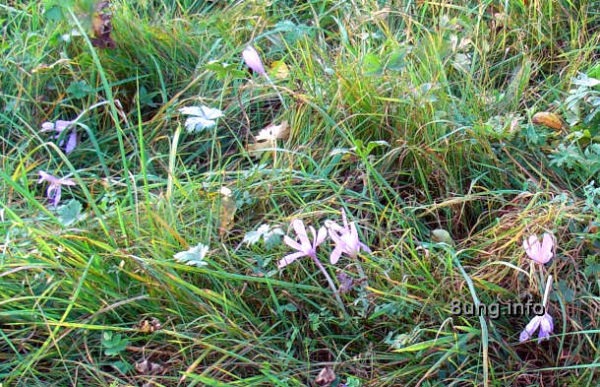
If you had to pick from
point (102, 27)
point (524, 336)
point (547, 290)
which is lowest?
point (524, 336)

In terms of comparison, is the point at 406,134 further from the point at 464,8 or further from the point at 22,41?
the point at 22,41

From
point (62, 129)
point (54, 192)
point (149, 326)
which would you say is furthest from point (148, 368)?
point (62, 129)

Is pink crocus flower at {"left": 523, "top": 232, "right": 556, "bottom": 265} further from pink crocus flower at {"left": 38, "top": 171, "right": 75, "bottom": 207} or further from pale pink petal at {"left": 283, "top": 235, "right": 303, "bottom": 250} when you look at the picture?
pink crocus flower at {"left": 38, "top": 171, "right": 75, "bottom": 207}

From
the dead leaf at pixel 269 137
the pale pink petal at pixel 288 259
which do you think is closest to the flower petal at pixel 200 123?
the dead leaf at pixel 269 137

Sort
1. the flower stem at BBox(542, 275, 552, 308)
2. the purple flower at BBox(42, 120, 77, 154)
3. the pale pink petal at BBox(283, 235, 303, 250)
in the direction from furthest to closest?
the purple flower at BBox(42, 120, 77, 154)
the pale pink petal at BBox(283, 235, 303, 250)
the flower stem at BBox(542, 275, 552, 308)

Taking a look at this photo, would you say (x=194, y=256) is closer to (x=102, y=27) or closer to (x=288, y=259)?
(x=288, y=259)

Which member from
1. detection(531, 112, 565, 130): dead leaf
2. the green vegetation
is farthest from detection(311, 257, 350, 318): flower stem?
detection(531, 112, 565, 130): dead leaf

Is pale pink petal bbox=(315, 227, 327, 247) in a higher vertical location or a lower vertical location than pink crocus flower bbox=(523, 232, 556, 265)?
higher
